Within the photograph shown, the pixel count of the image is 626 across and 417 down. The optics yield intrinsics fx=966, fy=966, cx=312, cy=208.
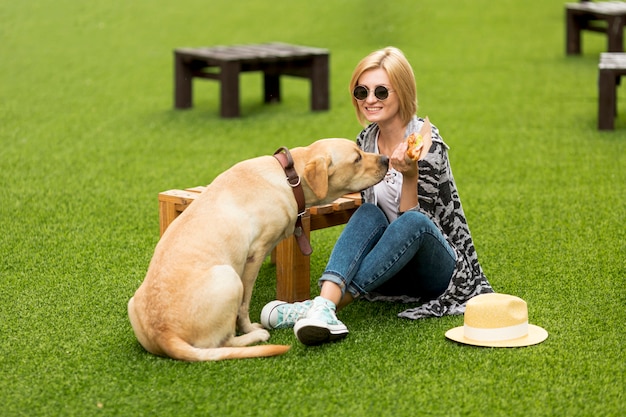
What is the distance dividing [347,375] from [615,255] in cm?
230

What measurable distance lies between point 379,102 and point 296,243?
2.63 ft

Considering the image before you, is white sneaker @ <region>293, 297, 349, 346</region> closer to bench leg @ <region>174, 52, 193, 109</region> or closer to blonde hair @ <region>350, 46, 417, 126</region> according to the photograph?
blonde hair @ <region>350, 46, 417, 126</region>

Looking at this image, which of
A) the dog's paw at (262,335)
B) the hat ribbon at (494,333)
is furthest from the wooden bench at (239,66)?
the hat ribbon at (494,333)

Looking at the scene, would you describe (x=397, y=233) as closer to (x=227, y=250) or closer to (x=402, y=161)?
Result: (x=402, y=161)

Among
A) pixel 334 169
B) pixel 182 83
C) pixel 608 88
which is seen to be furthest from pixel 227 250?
pixel 182 83

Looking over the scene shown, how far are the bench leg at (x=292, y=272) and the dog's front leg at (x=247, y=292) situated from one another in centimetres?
50

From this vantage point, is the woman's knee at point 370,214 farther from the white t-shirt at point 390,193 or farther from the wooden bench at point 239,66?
the wooden bench at point 239,66

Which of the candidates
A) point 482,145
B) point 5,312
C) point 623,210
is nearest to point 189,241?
point 5,312

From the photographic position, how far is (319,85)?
10.3 metres

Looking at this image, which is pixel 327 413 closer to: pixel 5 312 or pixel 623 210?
pixel 5 312

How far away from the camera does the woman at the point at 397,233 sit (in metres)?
4.40

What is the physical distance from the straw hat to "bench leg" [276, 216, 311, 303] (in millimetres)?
936

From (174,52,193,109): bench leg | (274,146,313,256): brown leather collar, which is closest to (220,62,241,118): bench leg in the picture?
(174,52,193,109): bench leg

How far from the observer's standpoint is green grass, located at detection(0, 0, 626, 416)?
150 inches
